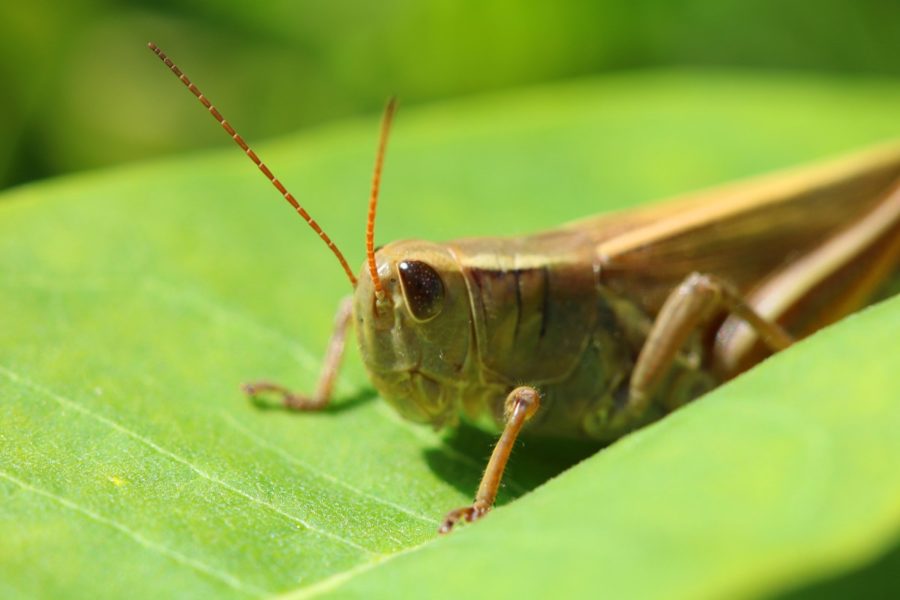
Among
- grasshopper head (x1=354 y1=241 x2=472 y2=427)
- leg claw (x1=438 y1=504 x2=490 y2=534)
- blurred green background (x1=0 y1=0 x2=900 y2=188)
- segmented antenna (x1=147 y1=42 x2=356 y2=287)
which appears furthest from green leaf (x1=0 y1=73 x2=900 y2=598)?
blurred green background (x1=0 y1=0 x2=900 y2=188)

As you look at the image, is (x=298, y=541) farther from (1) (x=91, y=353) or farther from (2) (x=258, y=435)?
(1) (x=91, y=353)

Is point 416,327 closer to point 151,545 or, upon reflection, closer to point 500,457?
point 500,457

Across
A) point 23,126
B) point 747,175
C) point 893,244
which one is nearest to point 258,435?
point 893,244

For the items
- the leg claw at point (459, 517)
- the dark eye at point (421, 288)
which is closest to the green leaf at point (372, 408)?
the leg claw at point (459, 517)

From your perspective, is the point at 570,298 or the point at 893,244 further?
the point at 893,244

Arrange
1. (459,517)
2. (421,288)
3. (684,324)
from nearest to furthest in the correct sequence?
(459,517)
(421,288)
(684,324)

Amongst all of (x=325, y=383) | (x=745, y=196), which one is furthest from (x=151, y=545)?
(x=745, y=196)

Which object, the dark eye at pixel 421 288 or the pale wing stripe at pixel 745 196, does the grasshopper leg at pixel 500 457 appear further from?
the pale wing stripe at pixel 745 196

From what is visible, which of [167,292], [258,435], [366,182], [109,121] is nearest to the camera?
[258,435]
